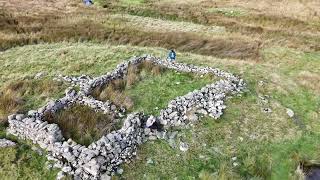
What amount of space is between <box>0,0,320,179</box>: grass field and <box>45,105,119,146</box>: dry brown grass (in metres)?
1.72

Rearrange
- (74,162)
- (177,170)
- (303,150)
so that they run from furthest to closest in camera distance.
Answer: (303,150) → (177,170) → (74,162)

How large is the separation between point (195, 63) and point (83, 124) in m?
13.0

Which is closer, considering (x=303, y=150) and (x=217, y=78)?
(x=303, y=150)

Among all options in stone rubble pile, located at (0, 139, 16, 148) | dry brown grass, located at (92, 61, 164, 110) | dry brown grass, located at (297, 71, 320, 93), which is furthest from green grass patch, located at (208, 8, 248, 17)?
stone rubble pile, located at (0, 139, 16, 148)

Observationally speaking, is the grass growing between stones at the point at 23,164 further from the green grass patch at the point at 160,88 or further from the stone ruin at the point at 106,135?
the green grass patch at the point at 160,88

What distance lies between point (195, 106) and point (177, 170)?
176 inches

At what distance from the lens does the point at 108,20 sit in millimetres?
39875

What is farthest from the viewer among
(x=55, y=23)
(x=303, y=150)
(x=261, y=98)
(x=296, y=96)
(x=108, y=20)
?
(x=108, y=20)

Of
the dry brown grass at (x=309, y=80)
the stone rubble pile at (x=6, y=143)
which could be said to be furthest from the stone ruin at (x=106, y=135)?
the dry brown grass at (x=309, y=80)

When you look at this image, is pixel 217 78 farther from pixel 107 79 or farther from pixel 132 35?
pixel 132 35

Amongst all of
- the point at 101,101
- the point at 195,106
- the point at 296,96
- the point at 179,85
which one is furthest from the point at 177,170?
the point at 296,96

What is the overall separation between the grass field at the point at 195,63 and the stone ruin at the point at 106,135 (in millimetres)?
500

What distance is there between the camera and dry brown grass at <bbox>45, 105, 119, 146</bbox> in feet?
50.5

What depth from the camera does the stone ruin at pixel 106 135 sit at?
13.5m
